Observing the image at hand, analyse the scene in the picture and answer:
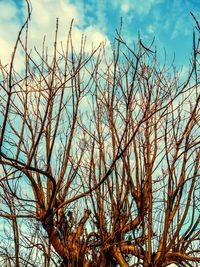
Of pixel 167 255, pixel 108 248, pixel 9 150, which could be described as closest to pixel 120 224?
pixel 108 248

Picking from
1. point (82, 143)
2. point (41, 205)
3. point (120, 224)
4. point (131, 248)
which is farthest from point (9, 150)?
point (131, 248)

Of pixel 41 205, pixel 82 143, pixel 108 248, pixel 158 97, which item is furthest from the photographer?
pixel 82 143

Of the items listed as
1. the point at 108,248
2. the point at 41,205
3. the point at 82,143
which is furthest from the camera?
the point at 82,143

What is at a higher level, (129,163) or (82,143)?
(82,143)

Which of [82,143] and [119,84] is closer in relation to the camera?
[119,84]

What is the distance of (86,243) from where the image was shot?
4.34 meters

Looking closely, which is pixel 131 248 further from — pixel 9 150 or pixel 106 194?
pixel 9 150

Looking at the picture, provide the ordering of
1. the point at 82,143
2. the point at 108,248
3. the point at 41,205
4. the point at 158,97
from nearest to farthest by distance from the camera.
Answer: the point at 41,205
the point at 108,248
the point at 158,97
the point at 82,143

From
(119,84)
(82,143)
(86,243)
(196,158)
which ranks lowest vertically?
(86,243)

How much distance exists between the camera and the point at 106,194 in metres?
4.48

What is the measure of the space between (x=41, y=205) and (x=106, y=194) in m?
0.92

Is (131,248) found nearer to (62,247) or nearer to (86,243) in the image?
(86,243)

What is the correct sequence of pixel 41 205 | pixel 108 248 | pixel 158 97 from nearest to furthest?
pixel 41 205
pixel 108 248
pixel 158 97

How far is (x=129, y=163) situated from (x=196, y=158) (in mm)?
798
